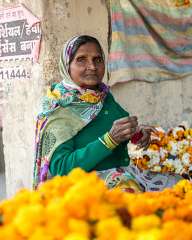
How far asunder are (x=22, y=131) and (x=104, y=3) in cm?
130

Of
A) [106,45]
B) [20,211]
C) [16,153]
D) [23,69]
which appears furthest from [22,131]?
[20,211]

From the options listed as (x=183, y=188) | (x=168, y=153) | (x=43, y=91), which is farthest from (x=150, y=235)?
(x=168, y=153)

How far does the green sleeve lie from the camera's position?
2770mm

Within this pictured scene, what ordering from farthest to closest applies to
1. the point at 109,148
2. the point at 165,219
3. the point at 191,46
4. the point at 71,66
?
1. the point at 191,46
2. the point at 71,66
3. the point at 109,148
4. the point at 165,219

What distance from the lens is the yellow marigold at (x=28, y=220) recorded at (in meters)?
1.30

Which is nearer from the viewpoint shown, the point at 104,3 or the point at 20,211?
Answer: the point at 20,211

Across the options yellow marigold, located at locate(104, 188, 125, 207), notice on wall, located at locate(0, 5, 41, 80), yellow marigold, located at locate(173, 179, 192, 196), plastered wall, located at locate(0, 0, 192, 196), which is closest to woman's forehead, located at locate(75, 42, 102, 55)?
yellow marigold, located at locate(173, 179, 192, 196)

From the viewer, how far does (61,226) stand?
1294 millimetres

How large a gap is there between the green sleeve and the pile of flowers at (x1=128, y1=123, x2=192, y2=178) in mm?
1847

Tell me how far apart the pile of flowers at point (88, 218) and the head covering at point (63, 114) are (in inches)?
56.4

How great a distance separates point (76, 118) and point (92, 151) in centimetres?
30

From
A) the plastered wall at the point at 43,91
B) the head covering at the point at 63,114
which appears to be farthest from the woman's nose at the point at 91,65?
the plastered wall at the point at 43,91

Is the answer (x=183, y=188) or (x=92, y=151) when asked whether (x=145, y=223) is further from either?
(x=92, y=151)

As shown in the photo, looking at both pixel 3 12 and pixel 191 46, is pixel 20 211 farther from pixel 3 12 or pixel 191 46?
pixel 191 46
